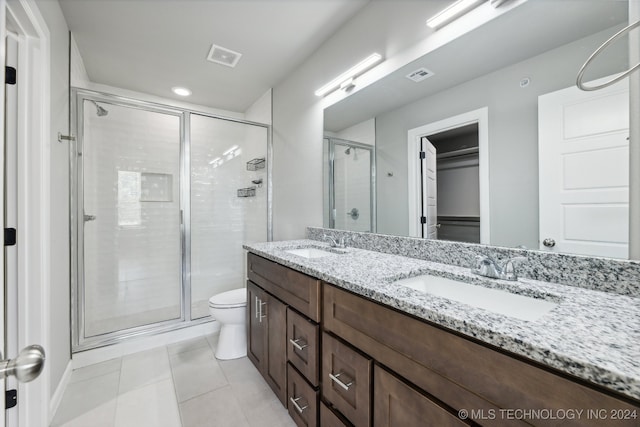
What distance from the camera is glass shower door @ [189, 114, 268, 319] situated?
2.68m

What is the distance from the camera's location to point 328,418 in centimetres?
106

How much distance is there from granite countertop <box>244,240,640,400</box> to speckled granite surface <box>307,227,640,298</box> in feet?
0.11

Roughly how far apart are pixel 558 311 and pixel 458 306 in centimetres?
25

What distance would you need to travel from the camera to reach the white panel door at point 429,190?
1380mm

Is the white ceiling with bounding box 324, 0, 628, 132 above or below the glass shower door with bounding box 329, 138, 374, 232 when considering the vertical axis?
above

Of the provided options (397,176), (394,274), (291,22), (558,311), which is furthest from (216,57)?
(558,311)

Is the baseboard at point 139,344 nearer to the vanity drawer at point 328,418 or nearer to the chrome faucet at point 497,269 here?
the vanity drawer at point 328,418

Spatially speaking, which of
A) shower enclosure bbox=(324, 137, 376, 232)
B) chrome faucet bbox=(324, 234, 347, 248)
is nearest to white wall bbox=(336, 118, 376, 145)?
shower enclosure bbox=(324, 137, 376, 232)

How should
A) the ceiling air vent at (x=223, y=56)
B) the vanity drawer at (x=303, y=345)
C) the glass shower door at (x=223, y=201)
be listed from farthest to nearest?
the glass shower door at (x=223, y=201), the ceiling air vent at (x=223, y=56), the vanity drawer at (x=303, y=345)

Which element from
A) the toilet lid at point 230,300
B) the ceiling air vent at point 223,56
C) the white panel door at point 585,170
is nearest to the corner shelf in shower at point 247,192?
the toilet lid at point 230,300

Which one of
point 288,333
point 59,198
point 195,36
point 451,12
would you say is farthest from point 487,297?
point 195,36

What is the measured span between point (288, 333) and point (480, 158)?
1.24 metres

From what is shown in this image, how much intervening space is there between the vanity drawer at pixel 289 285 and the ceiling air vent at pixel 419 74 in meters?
1.20

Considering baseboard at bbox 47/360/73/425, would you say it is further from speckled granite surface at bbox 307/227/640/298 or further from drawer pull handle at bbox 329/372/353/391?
speckled granite surface at bbox 307/227/640/298
